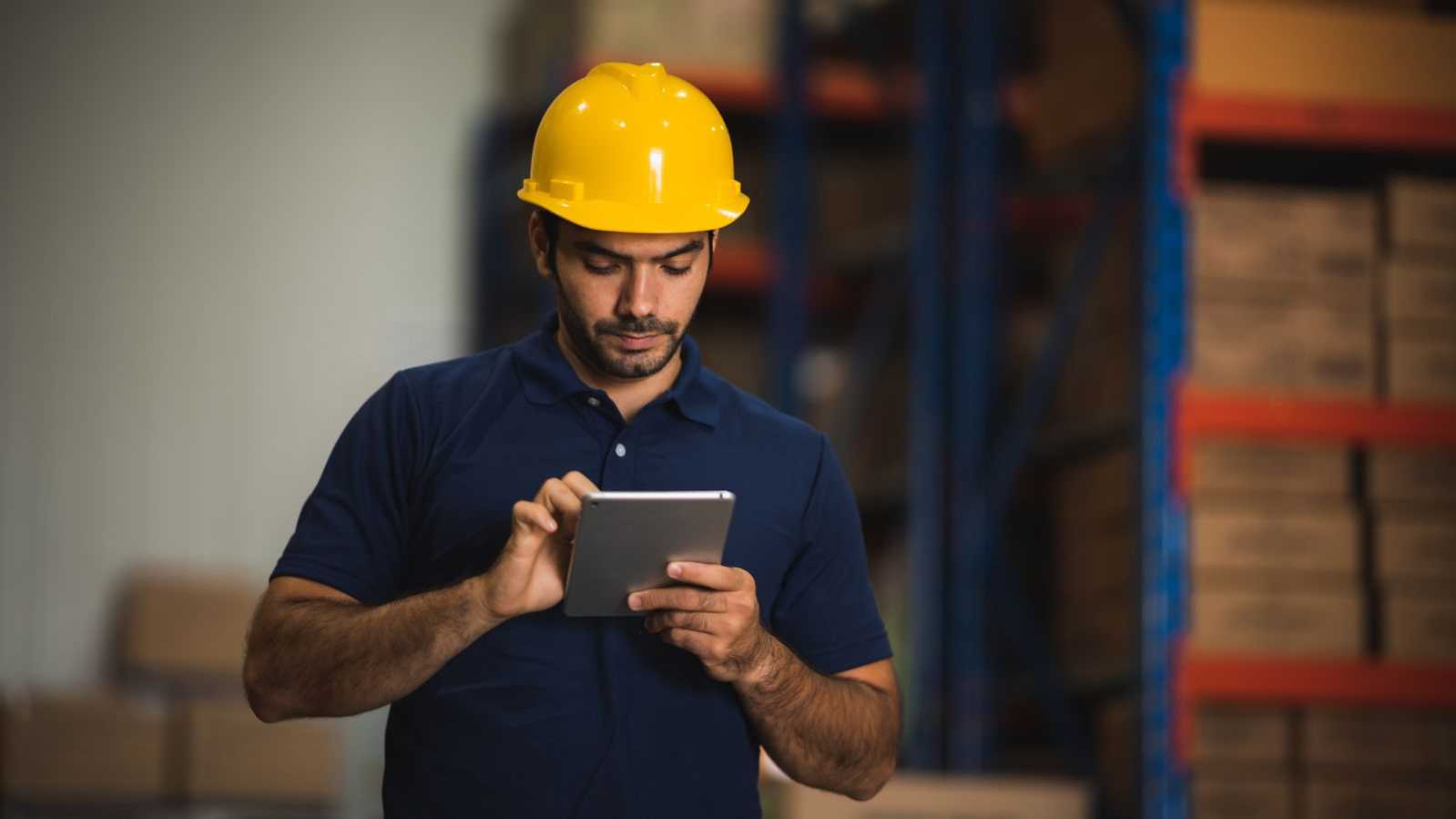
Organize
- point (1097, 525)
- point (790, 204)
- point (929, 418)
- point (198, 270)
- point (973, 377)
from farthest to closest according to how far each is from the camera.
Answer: point (198, 270) < point (790, 204) < point (929, 418) < point (973, 377) < point (1097, 525)

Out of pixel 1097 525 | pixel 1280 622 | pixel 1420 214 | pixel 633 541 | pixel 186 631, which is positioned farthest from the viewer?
pixel 186 631

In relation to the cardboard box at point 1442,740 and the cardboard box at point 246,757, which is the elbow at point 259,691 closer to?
the cardboard box at point 1442,740

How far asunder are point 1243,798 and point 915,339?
81.4 inches

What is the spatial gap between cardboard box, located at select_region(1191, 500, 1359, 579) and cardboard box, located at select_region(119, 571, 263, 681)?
13.7 ft

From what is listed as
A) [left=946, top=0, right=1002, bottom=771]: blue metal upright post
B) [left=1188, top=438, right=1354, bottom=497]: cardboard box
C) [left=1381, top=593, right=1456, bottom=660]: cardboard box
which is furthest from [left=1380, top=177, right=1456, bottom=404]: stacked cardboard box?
[left=946, top=0, right=1002, bottom=771]: blue metal upright post

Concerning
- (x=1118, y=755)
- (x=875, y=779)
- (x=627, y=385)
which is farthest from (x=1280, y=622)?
(x=627, y=385)

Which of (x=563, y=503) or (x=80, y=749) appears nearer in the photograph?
(x=563, y=503)

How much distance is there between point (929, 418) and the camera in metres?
7.37

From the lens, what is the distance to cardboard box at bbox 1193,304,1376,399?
631 cm

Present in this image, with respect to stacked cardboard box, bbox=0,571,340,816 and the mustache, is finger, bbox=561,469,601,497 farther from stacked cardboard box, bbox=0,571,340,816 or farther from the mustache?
stacked cardboard box, bbox=0,571,340,816

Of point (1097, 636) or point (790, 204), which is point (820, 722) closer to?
point (1097, 636)

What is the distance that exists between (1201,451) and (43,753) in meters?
4.62

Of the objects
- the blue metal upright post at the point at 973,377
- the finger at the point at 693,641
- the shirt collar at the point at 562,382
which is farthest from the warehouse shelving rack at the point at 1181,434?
the finger at the point at 693,641

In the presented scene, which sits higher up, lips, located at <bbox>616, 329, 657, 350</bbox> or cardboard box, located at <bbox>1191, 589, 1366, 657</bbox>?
lips, located at <bbox>616, 329, 657, 350</bbox>
